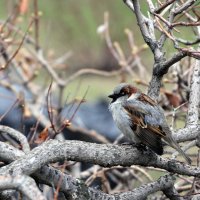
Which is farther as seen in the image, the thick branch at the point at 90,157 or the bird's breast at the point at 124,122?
the bird's breast at the point at 124,122

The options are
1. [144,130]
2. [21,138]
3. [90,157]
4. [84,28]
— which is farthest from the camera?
[84,28]

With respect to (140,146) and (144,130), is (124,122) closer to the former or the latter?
(144,130)

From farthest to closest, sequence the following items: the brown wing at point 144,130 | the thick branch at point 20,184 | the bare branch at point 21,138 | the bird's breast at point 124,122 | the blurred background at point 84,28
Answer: the blurred background at point 84,28 → the bird's breast at point 124,122 → the brown wing at point 144,130 → the bare branch at point 21,138 → the thick branch at point 20,184

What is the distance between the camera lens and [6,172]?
289 centimetres

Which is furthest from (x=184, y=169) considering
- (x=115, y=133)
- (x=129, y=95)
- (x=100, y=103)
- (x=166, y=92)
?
(x=100, y=103)

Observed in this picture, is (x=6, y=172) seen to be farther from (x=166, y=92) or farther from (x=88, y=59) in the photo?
(x=88, y=59)

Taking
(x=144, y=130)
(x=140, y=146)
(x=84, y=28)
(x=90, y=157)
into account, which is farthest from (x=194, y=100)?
(x=84, y=28)

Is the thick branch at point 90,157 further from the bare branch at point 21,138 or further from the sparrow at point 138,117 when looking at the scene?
the bare branch at point 21,138

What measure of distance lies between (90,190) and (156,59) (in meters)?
0.76

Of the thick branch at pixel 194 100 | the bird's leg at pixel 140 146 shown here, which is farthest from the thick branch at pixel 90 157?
the thick branch at pixel 194 100

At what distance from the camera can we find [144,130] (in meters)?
3.93

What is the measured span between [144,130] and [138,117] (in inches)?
3.9

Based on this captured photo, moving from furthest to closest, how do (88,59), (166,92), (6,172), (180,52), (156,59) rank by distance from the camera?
1. (88,59)
2. (166,92)
3. (156,59)
4. (180,52)
5. (6,172)

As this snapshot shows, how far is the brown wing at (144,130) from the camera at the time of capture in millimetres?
3791
